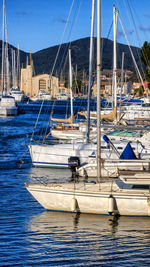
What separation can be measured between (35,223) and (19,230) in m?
1.04

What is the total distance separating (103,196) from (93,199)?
1.40ft

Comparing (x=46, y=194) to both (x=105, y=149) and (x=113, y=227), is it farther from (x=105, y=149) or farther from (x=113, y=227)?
(x=105, y=149)

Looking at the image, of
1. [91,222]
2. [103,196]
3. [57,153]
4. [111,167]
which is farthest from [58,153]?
[91,222]

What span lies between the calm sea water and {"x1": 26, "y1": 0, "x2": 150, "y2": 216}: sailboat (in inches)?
13.7

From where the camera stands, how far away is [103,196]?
18.8 m

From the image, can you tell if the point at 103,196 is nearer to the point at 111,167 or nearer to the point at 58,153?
the point at 111,167

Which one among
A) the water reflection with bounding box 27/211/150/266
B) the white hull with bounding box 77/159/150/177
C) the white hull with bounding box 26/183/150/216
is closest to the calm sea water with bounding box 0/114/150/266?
the water reflection with bounding box 27/211/150/266

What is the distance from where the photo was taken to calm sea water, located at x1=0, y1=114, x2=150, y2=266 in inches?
602

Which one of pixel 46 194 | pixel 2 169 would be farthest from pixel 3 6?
pixel 46 194

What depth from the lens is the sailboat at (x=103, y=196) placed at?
18859 millimetres

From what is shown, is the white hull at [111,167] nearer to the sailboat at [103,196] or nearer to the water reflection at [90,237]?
the sailboat at [103,196]

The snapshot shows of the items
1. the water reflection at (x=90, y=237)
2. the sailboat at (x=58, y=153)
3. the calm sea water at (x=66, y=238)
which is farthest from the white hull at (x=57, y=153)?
the water reflection at (x=90, y=237)

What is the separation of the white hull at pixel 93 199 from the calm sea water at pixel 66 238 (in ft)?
1.10

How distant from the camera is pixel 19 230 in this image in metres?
18.1
